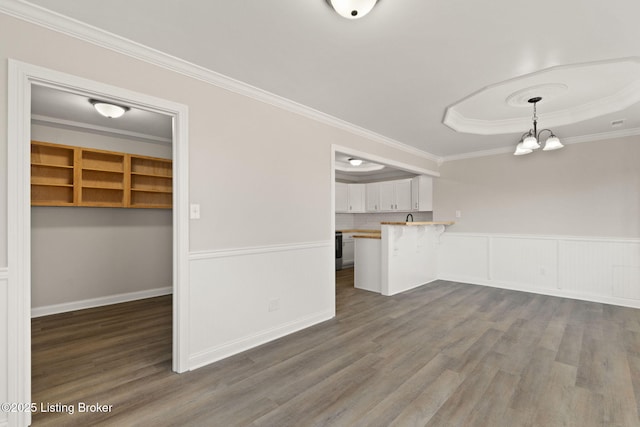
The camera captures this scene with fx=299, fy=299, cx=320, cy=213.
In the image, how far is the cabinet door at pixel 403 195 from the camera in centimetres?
679

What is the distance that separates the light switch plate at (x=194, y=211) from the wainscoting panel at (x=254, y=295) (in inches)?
12.6

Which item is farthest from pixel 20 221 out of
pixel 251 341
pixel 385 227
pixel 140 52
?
pixel 385 227

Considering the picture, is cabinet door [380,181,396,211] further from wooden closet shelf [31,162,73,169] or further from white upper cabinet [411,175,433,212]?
wooden closet shelf [31,162,73,169]

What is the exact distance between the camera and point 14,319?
176cm

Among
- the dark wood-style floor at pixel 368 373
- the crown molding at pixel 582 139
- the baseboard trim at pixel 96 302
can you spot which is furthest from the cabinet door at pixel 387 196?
the baseboard trim at pixel 96 302

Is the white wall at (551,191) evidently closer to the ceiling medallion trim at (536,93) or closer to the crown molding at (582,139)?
the crown molding at (582,139)

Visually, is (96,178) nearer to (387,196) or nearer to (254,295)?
(254,295)

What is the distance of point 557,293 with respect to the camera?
4.88m

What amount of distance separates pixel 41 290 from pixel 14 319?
2863 mm

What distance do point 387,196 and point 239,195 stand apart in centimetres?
506

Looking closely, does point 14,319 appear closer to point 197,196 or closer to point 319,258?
point 197,196

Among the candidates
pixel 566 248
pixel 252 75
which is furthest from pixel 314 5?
pixel 566 248

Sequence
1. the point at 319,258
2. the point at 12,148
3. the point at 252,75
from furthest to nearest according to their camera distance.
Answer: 1. the point at 319,258
2. the point at 252,75
3. the point at 12,148

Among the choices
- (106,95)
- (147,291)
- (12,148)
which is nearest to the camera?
(12,148)
